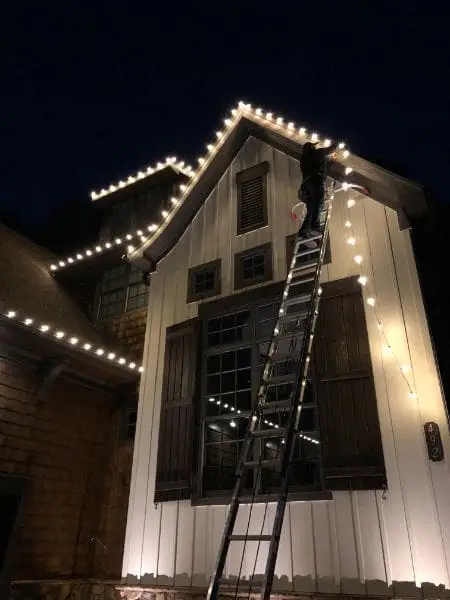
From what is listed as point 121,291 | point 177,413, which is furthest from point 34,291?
point 177,413

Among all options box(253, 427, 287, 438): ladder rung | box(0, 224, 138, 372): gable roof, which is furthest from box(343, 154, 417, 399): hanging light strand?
box(0, 224, 138, 372): gable roof

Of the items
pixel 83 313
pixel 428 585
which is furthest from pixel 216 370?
pixel 83 313

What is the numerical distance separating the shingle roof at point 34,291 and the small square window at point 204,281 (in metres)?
2.27

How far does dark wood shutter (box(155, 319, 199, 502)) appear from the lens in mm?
6664

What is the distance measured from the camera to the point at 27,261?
11.0 m

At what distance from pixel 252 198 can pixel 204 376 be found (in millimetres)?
3172

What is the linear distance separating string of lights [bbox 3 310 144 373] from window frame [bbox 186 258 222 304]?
152 cm

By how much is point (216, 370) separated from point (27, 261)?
589 centimetres

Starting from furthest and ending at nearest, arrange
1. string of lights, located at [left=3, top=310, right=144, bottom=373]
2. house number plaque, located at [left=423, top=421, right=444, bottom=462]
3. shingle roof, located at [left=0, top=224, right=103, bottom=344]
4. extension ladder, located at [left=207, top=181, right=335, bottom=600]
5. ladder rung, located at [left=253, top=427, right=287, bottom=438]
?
shingle roof, located at [left=0, top=224, right=103, bottom=344] < string of lights, located at [left=3, top=310, right=144, bottom=373] < house number plaque, located at [left=423, top=421, right=444, bottom=462] < ladder rung, located at [left=253, top=427, right=287, bottom=438] < extension ladder, located at [left=207, top=181, right=335, bottom=600]

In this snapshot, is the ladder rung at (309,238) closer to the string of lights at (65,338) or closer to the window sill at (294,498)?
the window sill at (294,498)

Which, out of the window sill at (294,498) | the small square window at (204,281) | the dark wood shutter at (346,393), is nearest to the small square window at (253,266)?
the small square window at (204,281)

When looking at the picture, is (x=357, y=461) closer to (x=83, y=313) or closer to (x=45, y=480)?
(x=45, y=480)

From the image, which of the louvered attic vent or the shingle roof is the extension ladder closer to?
the louvered attic vent

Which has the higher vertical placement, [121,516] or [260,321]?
[260,321]
